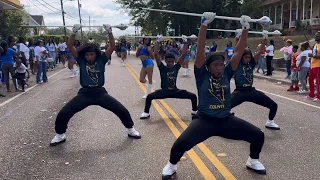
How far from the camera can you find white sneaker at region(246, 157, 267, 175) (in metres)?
4.76

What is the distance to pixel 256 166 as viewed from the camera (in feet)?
15.8

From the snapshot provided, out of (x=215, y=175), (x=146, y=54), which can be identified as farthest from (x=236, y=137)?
(x=146, y=54)

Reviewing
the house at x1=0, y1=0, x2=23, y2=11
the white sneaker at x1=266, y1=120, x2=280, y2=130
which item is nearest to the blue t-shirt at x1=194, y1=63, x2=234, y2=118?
the white sneaker at x1=266, y1=120, x2=280, y2=130

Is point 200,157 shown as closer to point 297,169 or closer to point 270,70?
point 297,169

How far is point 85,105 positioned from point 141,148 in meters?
1.29

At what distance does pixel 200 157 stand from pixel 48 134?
319 centimetres

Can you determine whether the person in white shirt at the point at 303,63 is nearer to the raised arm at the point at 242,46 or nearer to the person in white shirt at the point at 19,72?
the raised arm at the point at 242,46

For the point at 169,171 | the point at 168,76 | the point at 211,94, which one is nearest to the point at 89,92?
the point at 168,76

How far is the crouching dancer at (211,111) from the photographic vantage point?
14.9 feet

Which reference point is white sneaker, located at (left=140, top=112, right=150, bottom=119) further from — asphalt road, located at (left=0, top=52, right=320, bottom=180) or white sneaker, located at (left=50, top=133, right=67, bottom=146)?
white sneaker, located at (left=50, top=133, right=67, bottom=146)

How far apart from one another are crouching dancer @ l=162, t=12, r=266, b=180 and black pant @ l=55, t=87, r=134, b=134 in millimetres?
2078

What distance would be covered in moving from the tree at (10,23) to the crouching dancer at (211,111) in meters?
26.1

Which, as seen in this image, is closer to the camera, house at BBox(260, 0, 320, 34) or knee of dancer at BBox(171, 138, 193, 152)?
knee of dancer at BBox(171, 138, 193, 152)

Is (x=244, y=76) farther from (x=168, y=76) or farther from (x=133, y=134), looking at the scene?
(x=133, y=134)
